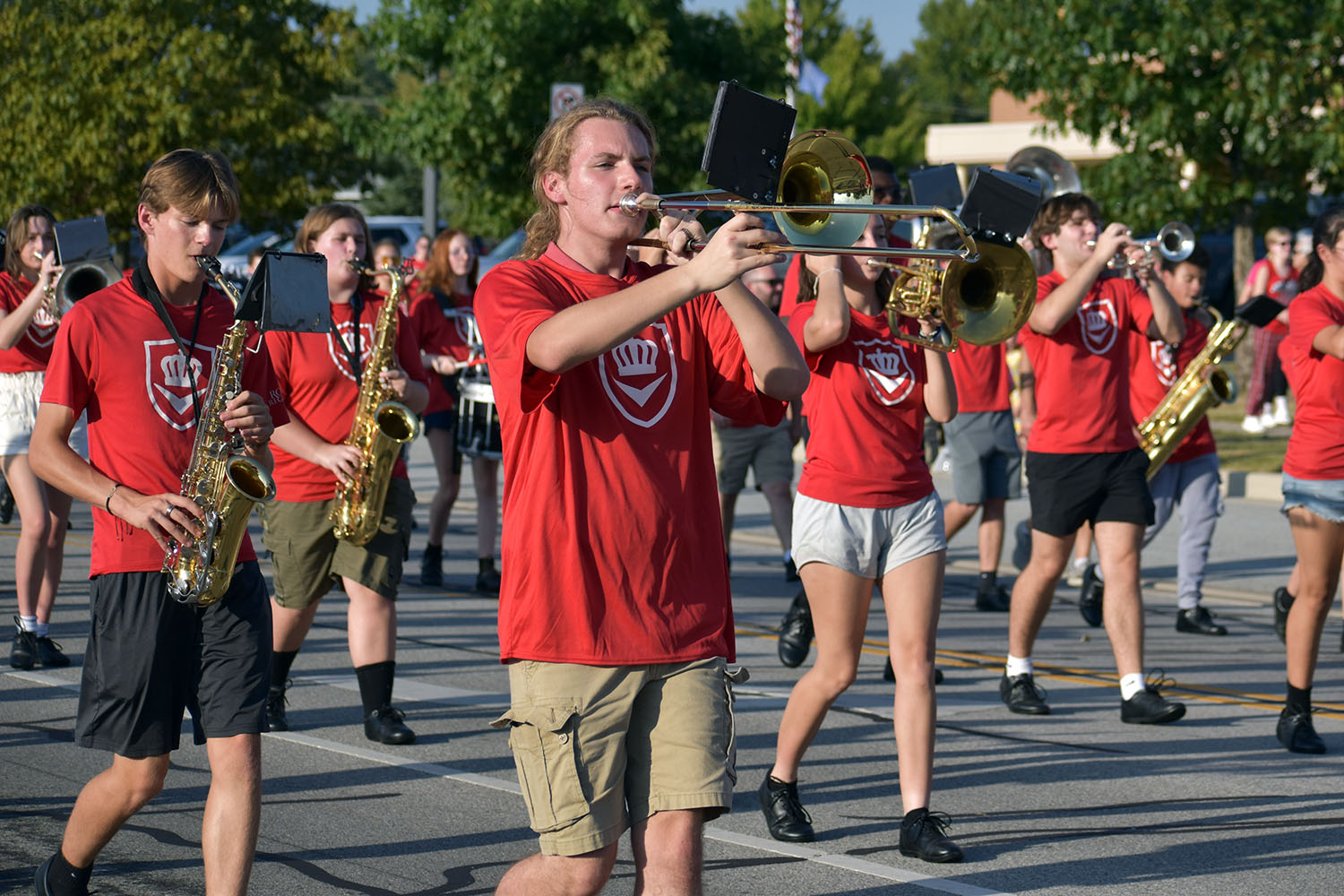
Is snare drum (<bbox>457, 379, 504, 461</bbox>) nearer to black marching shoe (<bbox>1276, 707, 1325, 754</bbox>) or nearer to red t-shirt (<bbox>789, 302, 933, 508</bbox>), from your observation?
red t-shirt (<bbox>789, 302, 933, 508</bbox>)

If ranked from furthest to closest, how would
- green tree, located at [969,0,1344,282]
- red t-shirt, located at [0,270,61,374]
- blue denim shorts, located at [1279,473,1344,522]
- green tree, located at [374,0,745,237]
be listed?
1. green tree, located at [374,0,745,237]
2. green tree, located at [969,0,1344,282]
3. red t-shirt, located at [0,270,61,374]
4. blue denim shorts, located at [1279,473,1344,522]

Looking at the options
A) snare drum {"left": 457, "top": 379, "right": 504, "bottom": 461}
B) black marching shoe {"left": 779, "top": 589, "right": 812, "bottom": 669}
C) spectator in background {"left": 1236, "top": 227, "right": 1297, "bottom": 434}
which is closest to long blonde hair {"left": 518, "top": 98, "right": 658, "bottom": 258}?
black marching shoe {"left": 779, "top": 589, "right": 812, "bottom": 669}

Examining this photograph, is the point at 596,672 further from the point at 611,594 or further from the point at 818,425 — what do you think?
the point at 818,425

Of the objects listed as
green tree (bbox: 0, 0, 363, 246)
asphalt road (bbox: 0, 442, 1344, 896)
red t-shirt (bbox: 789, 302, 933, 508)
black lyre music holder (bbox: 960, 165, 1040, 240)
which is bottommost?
asphalt road (bbox: 0, 442, 1344, 896)

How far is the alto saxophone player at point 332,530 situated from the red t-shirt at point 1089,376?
110 inches

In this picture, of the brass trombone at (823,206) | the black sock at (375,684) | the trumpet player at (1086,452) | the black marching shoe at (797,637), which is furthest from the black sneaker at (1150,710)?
the brass trombone at (823,206)

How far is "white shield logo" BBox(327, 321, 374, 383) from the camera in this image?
704 cm

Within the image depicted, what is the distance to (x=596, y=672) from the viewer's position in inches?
138

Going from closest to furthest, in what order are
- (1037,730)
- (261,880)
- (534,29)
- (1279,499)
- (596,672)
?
(596,672), (261,880), (1037,730), (1279,499), (534,29)

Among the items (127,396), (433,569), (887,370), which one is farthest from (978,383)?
(127,396)

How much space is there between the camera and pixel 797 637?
27.0 ft

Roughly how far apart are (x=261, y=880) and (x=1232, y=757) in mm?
3831

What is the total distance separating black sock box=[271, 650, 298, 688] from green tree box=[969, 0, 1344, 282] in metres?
13.7

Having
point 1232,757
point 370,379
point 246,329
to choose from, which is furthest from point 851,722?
point 246,329
